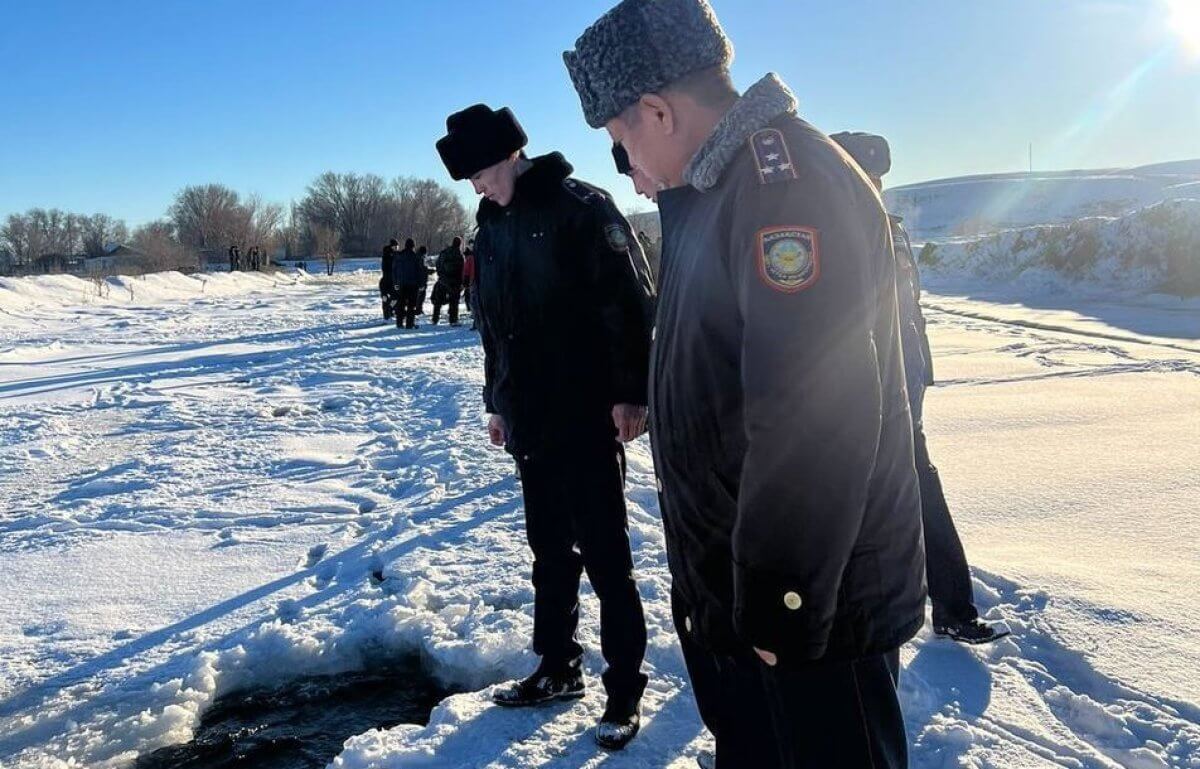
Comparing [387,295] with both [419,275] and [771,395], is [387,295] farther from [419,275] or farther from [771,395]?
[771,395]

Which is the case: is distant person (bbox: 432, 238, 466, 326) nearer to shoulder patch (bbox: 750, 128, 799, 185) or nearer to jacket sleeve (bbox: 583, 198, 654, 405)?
jacket sleeve (bbox: 583, 198, 654, 405)

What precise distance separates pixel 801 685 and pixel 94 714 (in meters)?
2.66

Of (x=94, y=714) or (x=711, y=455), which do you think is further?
(x=94, y=714)

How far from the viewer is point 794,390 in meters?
1.11

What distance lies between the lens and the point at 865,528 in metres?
1.23

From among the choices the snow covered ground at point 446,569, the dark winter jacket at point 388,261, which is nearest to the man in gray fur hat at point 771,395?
the snow covered ground at point 446,569

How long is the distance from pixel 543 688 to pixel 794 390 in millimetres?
1923

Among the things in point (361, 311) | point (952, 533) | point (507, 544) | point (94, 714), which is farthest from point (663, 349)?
point (361, 311)

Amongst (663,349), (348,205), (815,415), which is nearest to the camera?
(815,415)

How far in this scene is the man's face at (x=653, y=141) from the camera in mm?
1389

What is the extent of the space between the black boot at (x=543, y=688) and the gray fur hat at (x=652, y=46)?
6.37 ft

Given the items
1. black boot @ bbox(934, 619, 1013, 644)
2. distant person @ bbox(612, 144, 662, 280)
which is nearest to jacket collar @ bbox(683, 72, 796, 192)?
distant person @ bbox(612, 144, 662, 280)

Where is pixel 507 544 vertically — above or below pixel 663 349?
below

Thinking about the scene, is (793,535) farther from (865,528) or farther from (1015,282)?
(1015,282)
